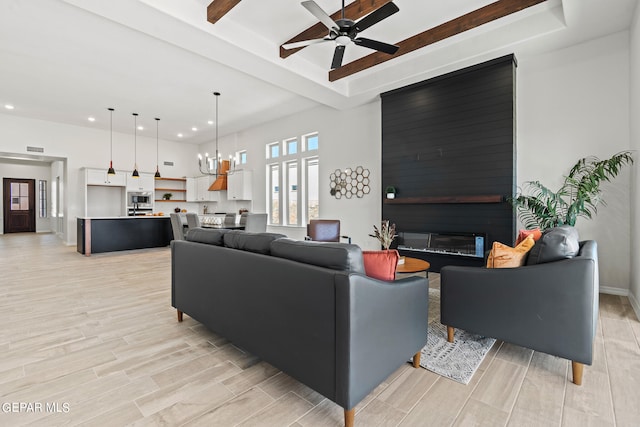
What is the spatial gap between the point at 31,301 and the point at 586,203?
677cm

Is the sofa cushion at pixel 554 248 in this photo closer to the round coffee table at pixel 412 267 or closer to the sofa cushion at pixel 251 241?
the round coffee table at pixel 412 267

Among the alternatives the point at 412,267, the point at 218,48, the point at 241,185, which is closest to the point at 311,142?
the point at 241,185

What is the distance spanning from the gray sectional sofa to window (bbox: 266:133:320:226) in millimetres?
4927

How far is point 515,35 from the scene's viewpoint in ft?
12.5

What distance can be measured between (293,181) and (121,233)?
437cm

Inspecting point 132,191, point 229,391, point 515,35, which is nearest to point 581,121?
point 515,35

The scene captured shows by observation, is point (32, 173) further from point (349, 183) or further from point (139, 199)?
point (349, 183)

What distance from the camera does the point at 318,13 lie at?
2.68 meters

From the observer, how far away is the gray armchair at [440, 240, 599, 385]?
1842 millimetres

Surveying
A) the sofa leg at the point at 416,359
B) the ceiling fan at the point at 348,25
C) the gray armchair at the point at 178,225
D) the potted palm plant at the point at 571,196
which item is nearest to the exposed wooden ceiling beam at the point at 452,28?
the ceiling fan at the point at 348,25

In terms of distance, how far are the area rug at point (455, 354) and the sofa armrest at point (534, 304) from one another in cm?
18

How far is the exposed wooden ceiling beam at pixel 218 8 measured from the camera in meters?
3.24

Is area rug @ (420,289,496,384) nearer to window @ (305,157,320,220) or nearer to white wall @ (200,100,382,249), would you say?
white wall @ (200,100,382,249)

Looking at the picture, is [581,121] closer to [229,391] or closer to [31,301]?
[229,391]
